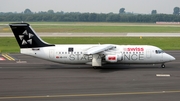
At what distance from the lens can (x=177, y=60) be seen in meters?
44.2

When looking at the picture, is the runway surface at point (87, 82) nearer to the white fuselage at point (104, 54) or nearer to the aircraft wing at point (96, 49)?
the white fuselage at point (104, 54)

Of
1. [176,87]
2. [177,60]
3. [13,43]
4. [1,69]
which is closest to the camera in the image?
[176,87]

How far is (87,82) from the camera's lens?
2847cm

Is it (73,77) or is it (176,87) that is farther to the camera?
(73,77)

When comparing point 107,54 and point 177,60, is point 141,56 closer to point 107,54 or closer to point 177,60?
point 107,54

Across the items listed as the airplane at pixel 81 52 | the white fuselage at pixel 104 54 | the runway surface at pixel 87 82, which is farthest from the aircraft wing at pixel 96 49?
the runway surface at pixel 87 82

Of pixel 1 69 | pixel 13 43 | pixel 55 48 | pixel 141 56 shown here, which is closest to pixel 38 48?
pixel 55 48

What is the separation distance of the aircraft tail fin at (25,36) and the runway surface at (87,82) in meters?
2.72

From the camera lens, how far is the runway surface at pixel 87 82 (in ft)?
76.5

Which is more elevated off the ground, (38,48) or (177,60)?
(38,48)

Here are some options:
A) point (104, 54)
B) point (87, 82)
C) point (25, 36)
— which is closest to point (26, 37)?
point (25, 36)

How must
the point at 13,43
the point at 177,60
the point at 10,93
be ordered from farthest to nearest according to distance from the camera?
the point at 13,43 < the point at 177,60 < the point at 10,93

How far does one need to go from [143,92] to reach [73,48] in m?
14.4

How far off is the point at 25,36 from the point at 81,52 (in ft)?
21.6
